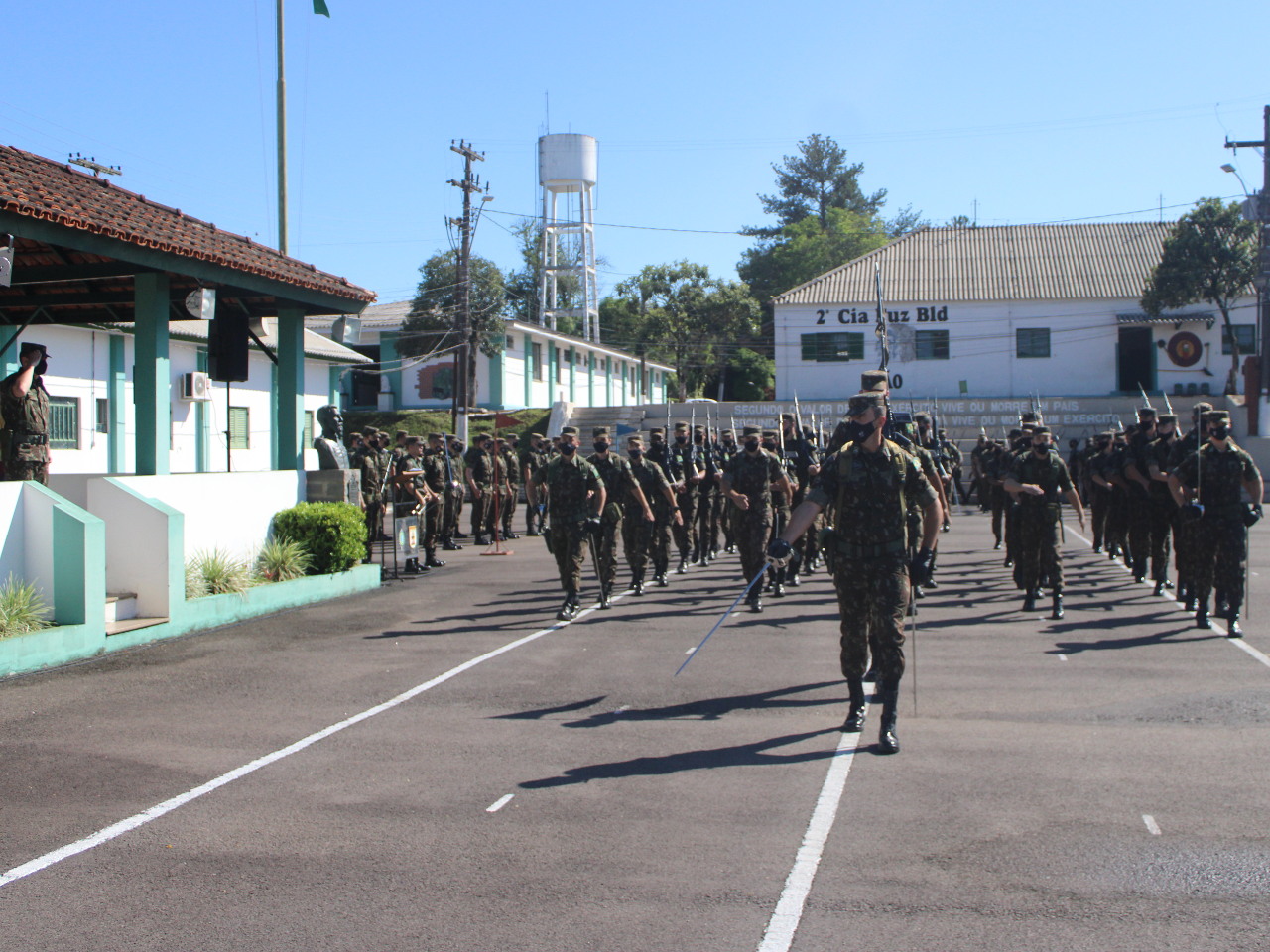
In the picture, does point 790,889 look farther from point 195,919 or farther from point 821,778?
point 195,919

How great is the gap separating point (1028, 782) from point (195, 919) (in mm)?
4045

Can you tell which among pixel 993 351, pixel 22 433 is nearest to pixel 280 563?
pixel 22 433

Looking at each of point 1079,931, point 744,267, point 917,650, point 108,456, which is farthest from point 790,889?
point 744,267

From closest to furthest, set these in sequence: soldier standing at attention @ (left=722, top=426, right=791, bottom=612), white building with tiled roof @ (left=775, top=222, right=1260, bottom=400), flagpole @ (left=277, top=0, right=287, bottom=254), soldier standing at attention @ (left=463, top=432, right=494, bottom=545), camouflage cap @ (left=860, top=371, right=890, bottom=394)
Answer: camouflage cap @ (left=860, top=371, right=890, bottom=394) → soldier standing at attention @ (left=722, top=426, right=791, bottom=612) → soldier standing at attention @ (left=463, top=432, right=494, bottom=545) → flagpole @ (left=277, top=0, right=287, bottom=254) → white building with tiled roof @ (left=775, top=222, right=1260, bottom=400)

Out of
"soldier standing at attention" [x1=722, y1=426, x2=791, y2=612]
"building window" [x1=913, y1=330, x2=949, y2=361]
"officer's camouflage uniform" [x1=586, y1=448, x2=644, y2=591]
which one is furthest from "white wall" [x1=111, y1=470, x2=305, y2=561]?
"building window" [x1=913, y1=330, x2=949, y2=361]

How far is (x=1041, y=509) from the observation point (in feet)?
38.9

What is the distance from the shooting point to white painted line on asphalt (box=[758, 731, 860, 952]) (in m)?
4.33

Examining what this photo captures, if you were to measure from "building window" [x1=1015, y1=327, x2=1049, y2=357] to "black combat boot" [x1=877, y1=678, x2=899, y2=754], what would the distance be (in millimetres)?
42408

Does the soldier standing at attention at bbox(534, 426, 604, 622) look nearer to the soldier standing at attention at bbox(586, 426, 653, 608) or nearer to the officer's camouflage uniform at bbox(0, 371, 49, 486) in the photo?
the soldier standing at attention at bbox(586, 426, 653, 608)

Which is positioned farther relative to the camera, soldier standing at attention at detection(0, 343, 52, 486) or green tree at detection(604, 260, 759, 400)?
green tree at detection(604, 260, 759, 400)

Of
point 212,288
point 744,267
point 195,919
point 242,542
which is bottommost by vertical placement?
point 195,919

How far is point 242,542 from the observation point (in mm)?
13328

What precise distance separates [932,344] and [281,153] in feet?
99.5

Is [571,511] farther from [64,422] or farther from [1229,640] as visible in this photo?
[64,422]
